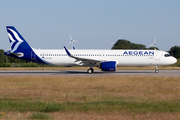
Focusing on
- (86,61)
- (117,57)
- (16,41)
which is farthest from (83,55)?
(16,41)

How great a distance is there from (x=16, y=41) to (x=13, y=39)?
0.58 meters

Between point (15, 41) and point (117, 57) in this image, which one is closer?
point (117, 57)

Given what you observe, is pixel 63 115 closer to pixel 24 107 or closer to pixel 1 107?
pixel 24 107

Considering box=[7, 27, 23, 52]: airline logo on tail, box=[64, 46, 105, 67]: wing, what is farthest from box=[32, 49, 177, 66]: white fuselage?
box=[7, 27, 23, 52]: airline logo on tail

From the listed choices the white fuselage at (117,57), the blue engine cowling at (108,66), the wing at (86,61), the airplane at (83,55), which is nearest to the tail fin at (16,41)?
the airplane at (83,55)

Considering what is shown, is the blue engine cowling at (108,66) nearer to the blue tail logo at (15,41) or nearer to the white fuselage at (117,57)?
the white fuselage at (117,57)

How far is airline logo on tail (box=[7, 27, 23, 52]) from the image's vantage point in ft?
110

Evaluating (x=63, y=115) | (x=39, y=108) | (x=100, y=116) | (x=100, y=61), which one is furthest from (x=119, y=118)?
(x=100, y=61)

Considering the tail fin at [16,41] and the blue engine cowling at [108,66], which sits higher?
the tail fin at [16,41]

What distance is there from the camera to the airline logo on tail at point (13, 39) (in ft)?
110

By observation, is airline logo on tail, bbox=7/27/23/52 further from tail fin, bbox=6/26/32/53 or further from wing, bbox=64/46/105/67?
wing, bbox=64/46/105/67

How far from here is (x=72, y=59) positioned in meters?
32.9

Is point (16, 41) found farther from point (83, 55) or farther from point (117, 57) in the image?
point (117, 57)

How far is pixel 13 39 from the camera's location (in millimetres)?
33688
